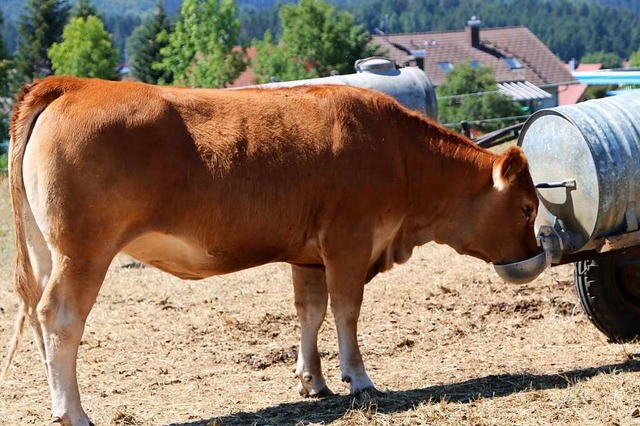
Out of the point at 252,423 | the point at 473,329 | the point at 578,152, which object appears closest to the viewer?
the point at 252,423

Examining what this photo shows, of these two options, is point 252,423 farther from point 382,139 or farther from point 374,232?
point 382,139

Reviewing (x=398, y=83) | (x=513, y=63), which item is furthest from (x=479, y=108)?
(x=513, y=63)

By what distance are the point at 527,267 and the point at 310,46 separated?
52385 mm

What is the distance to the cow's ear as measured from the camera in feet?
24.5

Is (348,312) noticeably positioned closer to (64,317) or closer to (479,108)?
(64,317)

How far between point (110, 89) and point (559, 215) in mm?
3328

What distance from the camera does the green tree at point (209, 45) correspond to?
59344 mm

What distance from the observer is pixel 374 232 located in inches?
283

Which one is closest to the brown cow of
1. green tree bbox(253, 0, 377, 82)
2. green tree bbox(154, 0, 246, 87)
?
green tree bbox(253, 0, 377, 82)

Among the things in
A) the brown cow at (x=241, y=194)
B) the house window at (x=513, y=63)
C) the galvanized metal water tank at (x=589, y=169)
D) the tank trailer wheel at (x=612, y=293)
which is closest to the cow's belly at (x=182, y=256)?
the brown cow at (x=241, y=194)

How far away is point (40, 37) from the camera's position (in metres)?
77.2

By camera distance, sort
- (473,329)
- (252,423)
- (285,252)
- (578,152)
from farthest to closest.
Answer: (473,329) → (578,152) → (285,252) → (252,423)

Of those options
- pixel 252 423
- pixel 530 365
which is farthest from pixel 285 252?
pixel 530 365

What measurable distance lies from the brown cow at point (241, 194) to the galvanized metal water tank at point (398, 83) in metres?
6.60
